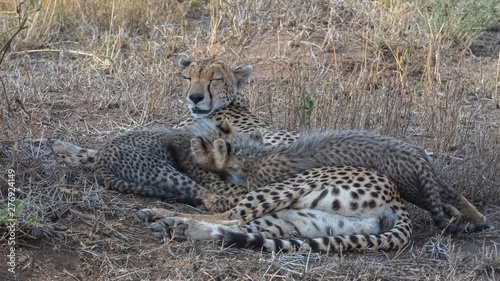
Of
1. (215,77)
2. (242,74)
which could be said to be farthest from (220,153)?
(242,74)

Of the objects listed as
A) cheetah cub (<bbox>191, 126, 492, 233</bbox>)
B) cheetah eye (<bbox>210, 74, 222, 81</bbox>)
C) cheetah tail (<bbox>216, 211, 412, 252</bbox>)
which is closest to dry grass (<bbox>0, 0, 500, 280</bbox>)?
cheetah tail (<bbox>216, 211, 412, 252</bbox>)

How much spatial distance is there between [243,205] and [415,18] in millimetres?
4404

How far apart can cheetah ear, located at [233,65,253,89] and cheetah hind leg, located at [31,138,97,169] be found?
121 centimetres

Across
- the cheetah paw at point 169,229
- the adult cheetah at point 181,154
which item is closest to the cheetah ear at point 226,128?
the adult cheetah at point 181,154

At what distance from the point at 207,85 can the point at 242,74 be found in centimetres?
37

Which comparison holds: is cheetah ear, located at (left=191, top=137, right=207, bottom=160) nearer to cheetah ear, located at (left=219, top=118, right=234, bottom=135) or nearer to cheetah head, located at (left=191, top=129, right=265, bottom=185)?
cheetah head, located at (left=191, top=129, right=265, bottom=185)

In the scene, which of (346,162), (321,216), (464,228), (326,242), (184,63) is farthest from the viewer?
(184,63)

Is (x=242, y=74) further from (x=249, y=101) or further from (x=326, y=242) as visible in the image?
(x=326, y=242)

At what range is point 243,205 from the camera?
10.6ft

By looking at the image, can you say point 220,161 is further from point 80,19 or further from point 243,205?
point 80,19

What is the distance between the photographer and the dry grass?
2.72 m

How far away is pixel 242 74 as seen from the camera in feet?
15.0

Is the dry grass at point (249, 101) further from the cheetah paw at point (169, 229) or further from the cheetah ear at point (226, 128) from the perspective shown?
the cheetah ear at point (226, 128)

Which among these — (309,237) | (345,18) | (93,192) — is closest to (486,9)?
(345,18)
